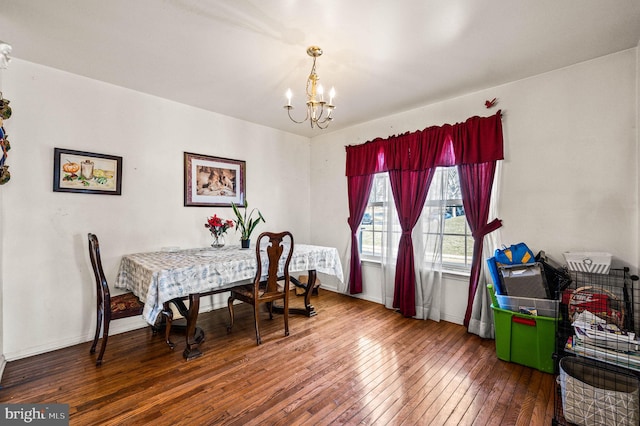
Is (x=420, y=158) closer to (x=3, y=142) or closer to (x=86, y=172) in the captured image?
(x=86, y=172)

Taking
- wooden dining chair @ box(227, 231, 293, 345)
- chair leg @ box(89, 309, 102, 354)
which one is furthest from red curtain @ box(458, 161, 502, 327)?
chair leg @ box(89, 309, 102, 354)

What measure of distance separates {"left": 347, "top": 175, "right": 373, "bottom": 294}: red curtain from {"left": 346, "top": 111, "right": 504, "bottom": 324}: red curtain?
0.01m

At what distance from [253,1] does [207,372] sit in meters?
2.67

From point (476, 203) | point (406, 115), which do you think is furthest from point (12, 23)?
point (476, 203)

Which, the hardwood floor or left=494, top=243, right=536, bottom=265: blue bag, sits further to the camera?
left=494, top=243, right=536, bottom=265: blue bag

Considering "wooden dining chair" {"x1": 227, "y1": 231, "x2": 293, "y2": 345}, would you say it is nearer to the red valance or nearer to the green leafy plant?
the green leafy plant

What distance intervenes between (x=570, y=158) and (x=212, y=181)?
3.85 metres

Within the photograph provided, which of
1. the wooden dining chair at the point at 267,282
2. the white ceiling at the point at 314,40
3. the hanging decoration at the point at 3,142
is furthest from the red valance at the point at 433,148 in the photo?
the hanging decoration at the point at 3,142

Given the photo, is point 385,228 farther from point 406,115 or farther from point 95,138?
point 95,138

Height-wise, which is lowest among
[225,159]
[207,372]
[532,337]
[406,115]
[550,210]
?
[207,372]

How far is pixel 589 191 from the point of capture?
2.49 metres

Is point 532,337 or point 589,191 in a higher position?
point 589,191

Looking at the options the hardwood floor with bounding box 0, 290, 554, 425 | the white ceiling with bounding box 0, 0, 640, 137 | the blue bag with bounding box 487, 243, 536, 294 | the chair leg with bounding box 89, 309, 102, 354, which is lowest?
the hardwood floor with bounding box 0, 290, 554, 425

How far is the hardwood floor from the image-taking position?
1791 mm
